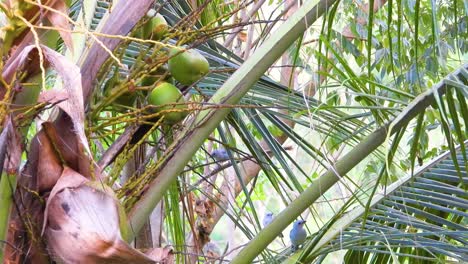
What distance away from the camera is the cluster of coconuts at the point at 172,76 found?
935 mm

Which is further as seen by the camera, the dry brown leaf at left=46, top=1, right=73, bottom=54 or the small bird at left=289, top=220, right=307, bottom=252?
the small bird at left=289, top=220, right=307, bottom=252

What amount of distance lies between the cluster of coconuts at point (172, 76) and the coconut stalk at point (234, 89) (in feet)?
0.11

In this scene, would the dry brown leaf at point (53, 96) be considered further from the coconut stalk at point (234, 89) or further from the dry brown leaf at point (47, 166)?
the coconut stalk at point (234, 89)

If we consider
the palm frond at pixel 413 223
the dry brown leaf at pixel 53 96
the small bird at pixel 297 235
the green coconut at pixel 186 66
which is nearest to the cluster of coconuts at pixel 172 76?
the green coconut at pixel 186 66

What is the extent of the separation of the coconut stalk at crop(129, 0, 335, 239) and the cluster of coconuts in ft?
0.11

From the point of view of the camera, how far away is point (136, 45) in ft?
4.08

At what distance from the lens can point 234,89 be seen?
99cm

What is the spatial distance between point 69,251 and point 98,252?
0.04 m

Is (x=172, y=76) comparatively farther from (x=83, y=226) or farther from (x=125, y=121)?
(x=83, y=226)

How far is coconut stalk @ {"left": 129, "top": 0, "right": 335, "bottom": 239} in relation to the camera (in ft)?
3.12

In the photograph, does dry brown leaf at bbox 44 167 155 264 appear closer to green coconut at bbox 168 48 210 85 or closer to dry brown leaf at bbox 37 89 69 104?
dry brown leaf at bbox 37 89 69 104

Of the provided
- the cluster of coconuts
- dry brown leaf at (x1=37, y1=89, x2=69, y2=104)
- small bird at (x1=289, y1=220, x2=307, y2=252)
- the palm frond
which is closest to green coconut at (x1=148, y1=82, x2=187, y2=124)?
the cluster of coconuts

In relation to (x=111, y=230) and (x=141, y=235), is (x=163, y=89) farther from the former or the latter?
(x=141, y=235)

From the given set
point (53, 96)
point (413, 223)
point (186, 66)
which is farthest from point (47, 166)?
point (413, 223)
